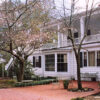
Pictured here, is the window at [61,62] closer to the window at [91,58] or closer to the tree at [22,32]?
the window at [91,58]

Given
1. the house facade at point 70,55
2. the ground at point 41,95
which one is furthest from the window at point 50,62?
the ground at point 41,95

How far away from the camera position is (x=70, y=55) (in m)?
22.6

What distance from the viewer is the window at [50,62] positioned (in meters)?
24.3

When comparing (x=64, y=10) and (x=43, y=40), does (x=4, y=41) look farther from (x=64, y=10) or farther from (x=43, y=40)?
(x=64, y=10)

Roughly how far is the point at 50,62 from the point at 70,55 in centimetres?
341

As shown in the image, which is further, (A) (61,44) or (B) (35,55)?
(B) (35,55)

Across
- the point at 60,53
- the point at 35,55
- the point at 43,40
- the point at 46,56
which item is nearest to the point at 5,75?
the point at 35,55

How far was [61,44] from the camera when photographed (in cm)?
2405

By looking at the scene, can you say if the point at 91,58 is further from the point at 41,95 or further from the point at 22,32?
the point at 41,95

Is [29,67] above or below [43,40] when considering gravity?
below

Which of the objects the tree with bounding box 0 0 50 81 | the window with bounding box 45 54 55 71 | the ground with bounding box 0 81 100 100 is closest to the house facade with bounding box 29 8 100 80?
the window with bounding box 45 54 55 71

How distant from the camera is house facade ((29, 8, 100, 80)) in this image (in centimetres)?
2011

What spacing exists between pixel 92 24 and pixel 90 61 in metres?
5.23

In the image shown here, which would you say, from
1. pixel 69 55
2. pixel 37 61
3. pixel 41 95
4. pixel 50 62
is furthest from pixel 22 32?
pixel 37 61
